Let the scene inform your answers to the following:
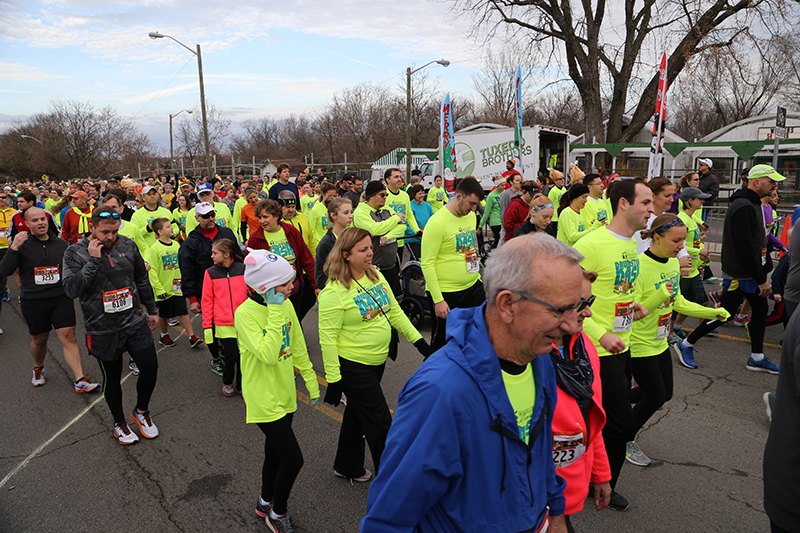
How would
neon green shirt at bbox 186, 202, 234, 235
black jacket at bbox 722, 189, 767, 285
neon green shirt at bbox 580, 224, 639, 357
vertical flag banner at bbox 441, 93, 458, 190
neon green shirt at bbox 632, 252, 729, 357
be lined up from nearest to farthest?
neon green shirt at bbox 580, 224, 639, 357 → neon green shirt at bbox 632, 252, 729, 357 → black jacket at bbox 722, 189, 767, 285 → neon green shirt at bbox 186, 202, 234, 235 → vertical flag banner at bbox 441, 93, 458, 190

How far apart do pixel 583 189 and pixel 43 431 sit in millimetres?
6359

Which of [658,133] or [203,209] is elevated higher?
[658,133]

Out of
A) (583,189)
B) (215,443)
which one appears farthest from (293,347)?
(583,189)

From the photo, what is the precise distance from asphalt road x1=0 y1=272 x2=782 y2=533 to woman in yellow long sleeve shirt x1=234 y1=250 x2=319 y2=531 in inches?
16.3

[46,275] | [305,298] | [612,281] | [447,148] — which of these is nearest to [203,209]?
[305,298]

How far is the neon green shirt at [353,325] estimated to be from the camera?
11.1 feet

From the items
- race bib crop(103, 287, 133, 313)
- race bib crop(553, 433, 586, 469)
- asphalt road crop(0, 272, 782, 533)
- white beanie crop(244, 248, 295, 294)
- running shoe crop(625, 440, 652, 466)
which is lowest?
asphalt road crop(0, 272, 782, 533)

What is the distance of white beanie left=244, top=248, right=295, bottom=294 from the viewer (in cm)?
313

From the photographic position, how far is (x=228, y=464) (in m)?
4.11

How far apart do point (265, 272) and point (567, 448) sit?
2006 millimetres

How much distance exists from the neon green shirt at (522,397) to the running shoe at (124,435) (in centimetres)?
415

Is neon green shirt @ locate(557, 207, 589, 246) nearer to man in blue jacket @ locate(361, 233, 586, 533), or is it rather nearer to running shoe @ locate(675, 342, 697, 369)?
running shoe @ locate(675, 342, 697, 369)

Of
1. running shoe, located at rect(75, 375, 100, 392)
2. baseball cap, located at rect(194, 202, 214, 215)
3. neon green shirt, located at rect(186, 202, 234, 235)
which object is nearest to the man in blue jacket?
baseball cap, located at rect(194, 202, 214, 215)

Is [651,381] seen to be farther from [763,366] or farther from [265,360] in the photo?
[763,366]
